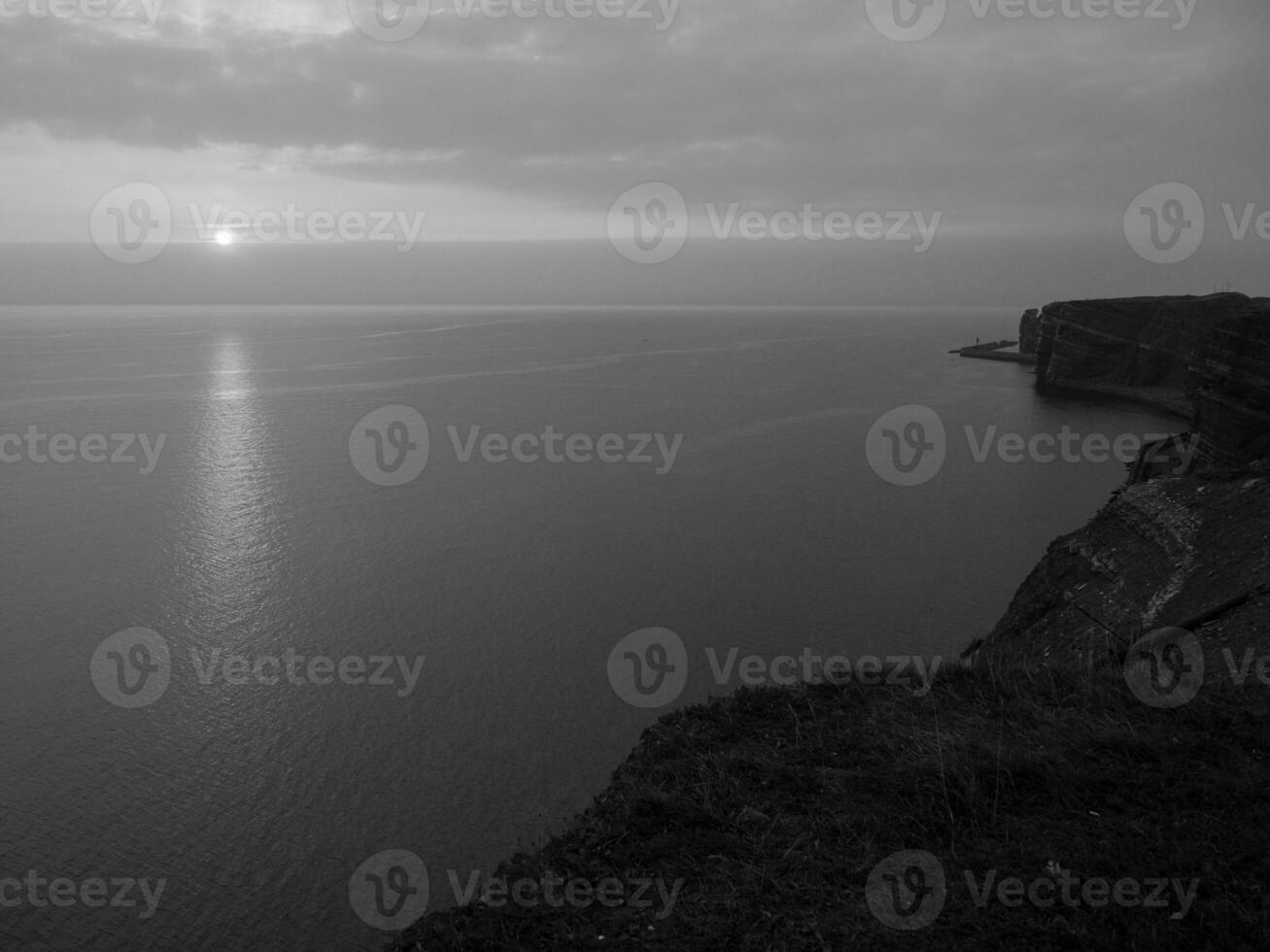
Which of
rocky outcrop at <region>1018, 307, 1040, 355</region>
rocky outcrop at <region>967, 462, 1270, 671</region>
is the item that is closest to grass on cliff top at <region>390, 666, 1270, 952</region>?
rocky outcrop at <region>967, 462, 1270, 671</region>

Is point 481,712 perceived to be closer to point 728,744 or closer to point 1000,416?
point 728,744

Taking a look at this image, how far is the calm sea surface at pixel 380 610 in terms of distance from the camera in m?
12.5

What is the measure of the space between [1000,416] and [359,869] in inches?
2437

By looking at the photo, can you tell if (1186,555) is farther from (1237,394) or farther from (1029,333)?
(1029,333)

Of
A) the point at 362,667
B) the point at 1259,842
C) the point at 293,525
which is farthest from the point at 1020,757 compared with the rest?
the point at 293,525

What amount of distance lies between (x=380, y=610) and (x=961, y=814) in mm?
17409

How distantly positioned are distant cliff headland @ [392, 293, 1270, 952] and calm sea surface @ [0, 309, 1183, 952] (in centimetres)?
370

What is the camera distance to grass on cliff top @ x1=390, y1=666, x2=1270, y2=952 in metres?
7.02

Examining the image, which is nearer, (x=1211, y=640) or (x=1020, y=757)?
(x=1020, y=757)

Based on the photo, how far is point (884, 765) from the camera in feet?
32.8

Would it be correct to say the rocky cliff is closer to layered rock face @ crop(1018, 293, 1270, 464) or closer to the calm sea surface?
the calm sea surface

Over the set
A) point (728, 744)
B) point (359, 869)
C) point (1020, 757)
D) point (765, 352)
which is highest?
point (765, 352)

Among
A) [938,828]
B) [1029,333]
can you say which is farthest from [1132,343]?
[938,828]

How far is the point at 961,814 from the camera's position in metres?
8.70
